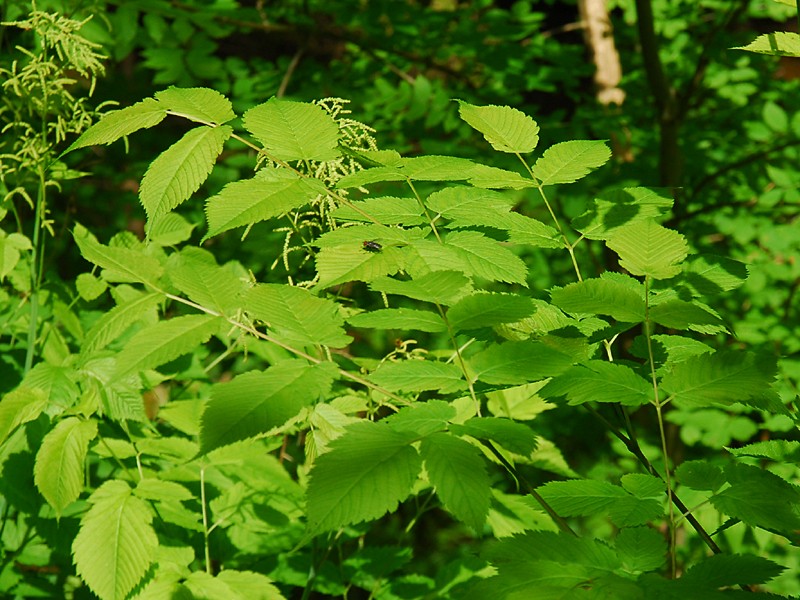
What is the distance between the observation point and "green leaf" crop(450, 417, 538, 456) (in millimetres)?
874

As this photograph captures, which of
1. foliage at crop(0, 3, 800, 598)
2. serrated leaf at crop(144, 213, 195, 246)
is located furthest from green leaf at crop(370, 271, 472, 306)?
serrated leaf at crop(144, 213, 195, 246)

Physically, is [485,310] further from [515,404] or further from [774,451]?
[515,404]

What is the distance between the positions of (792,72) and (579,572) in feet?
20.0

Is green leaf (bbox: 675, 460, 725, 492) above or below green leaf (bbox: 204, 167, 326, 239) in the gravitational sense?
below

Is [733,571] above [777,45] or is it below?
below

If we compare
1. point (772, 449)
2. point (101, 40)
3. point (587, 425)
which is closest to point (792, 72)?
point (587, 425)

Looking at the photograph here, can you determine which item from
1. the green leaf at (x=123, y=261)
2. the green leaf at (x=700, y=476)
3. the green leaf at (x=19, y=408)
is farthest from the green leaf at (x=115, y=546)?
the green leaf at (x=700, y=476)

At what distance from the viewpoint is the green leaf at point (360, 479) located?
2.61 ft

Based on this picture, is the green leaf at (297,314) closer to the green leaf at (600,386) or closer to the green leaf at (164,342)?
the green leaf at (164,342)

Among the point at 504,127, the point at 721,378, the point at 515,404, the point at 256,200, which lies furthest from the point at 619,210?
the point at 515,404

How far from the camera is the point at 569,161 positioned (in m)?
1.25

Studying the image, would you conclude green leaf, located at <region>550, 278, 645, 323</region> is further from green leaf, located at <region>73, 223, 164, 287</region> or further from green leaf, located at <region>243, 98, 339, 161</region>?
green leaf, located at <region>73, 223, 164, 287</region>

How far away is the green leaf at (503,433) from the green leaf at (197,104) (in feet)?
1.83

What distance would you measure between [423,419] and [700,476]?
366 millimetres
